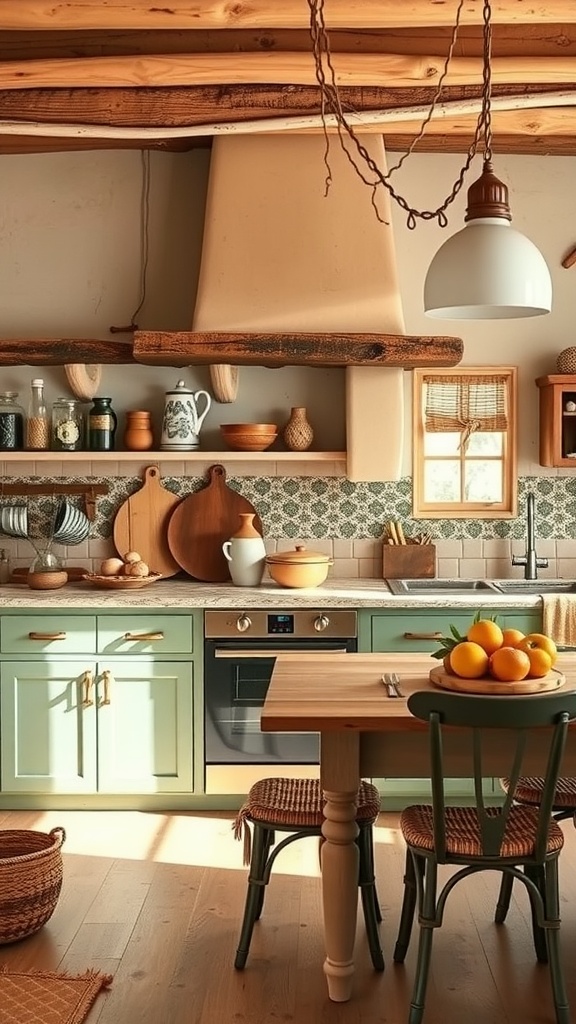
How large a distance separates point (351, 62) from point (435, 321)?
143 cm

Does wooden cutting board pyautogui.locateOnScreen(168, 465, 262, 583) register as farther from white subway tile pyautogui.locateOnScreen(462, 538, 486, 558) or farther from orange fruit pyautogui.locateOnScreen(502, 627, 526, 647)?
orange fruit pyautogui.locateOnScreen(502, 627, 526, 647)

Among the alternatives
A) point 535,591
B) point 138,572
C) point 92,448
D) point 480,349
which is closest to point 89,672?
point 138,572

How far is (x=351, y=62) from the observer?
4758mm

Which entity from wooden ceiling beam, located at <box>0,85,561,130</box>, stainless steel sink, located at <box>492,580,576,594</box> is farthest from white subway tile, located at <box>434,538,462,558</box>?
wooden ceiling beam, located at <box>0,85,561,130</box>

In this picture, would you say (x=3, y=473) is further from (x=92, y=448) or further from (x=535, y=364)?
(x=535, y=364)

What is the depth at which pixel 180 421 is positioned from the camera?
5559mm

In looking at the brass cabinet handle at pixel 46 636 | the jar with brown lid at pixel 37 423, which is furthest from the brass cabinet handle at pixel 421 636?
the jar with brown lid at pixel 37 423

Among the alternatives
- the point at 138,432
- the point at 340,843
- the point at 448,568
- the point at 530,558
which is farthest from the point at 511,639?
the point at 138,432

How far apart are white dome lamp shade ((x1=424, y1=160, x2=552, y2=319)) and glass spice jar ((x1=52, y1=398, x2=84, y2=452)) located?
113 inches

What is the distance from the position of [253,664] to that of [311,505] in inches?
40.3

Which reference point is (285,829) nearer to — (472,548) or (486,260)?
(486,260)

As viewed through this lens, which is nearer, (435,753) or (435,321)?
(435,753)

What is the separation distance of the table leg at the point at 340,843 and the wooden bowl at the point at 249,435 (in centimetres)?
251

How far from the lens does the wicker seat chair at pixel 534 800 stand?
144 inches
